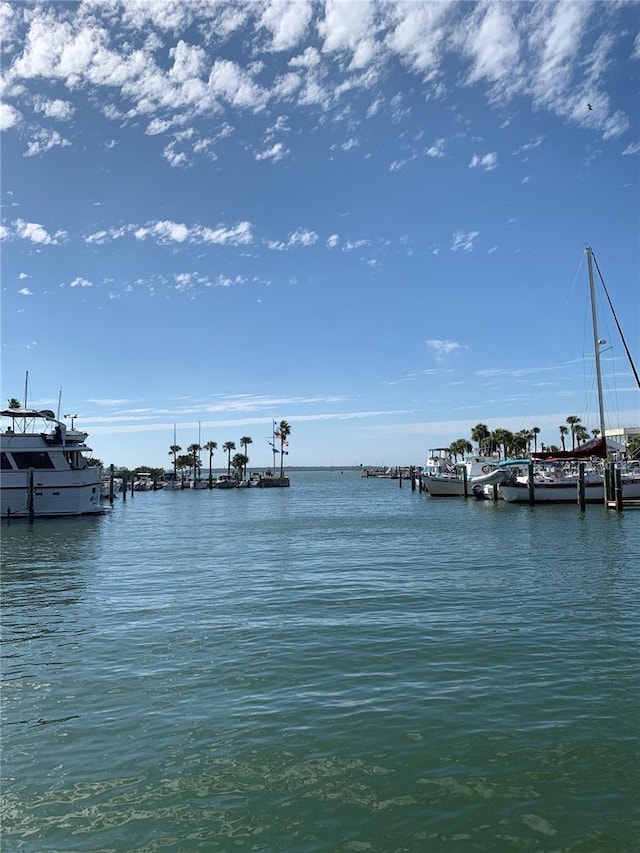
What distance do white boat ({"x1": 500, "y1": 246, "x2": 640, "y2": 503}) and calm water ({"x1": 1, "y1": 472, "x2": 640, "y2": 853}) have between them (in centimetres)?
3713

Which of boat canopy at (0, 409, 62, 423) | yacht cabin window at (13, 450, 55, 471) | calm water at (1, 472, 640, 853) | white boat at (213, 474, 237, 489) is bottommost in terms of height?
calm water at (1, 472, 640, 853)

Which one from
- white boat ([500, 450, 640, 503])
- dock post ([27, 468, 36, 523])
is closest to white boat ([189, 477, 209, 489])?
white boat ([500, 450, 640, 503])

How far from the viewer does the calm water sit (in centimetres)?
629

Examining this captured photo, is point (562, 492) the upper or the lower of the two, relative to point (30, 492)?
lower

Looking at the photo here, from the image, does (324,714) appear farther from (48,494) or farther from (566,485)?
(566,485)

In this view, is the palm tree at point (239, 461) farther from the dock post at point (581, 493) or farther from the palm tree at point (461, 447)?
the dock post at point (581, 493)

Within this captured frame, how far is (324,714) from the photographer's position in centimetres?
Answer: 899

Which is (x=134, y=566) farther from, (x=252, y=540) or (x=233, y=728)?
(x=233, y=728)

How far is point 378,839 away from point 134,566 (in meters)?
20.6

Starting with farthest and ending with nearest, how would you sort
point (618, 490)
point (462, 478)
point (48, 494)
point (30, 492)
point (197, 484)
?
point (197, 484)
point (462, 478)
point (48, 494)
point (618, 490)
point (30, 492)

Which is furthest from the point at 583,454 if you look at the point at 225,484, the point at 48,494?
the point at 225,484

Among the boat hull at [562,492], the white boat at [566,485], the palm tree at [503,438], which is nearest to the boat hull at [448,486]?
the white boat at [566,485]

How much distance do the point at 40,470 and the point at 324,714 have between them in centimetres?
4262

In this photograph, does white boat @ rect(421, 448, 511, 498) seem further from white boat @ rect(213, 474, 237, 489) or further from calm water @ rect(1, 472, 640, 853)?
white boat @ rect(213, 474, 237, 489)
